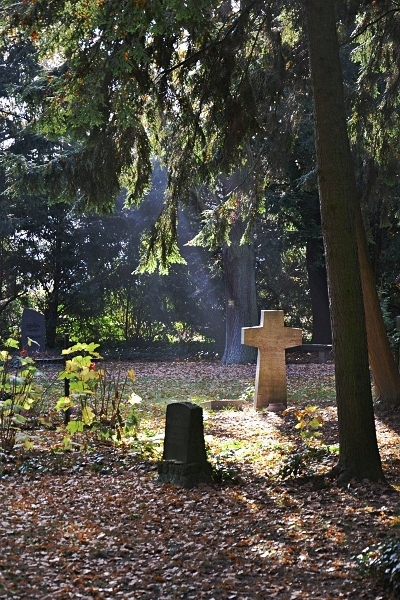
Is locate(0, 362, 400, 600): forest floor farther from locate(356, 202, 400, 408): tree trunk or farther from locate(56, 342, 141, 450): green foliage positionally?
locate(356, 202, 400, 408): tree trunk

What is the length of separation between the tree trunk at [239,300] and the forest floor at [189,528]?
40.9 feet

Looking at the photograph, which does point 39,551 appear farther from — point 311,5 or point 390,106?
point 390,106

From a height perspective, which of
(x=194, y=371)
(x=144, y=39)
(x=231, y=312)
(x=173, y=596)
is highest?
(x=144, y=39)

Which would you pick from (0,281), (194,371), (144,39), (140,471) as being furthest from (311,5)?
(0,281)

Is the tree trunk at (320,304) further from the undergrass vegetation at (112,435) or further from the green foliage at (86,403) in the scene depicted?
the green foliage at (86,403)

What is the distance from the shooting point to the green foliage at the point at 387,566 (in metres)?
4.39

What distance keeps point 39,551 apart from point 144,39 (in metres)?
5.01

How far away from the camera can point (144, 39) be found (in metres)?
7.95

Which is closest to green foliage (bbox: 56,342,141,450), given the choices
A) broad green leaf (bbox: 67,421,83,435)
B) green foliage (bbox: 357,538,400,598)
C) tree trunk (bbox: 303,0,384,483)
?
broad green leaf (bbox: 67,421,83,435)

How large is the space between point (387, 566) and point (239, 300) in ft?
58.8

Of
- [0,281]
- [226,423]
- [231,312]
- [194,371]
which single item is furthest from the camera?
[0,281]

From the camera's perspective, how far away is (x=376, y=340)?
11055 mm

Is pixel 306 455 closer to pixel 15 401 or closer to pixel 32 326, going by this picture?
pixel 15 401

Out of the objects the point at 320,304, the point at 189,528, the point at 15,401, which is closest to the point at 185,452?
the point at 189,528
